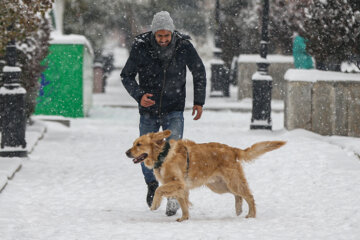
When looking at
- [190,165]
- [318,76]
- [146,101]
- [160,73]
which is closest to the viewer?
[190,165]

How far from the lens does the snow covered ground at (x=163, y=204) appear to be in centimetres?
641

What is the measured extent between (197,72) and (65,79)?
11206mm

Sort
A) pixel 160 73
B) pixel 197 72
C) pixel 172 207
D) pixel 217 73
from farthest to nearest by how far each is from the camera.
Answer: pixel 217 73 → pixel 197 72 → pixel 160 73 → pixel 172 207

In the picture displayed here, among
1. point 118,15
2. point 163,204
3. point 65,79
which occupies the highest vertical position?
point 118,15

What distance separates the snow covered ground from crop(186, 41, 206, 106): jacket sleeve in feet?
4.16

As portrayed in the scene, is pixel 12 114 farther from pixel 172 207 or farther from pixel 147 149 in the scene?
pixel 147 149

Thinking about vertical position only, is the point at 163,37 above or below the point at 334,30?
below

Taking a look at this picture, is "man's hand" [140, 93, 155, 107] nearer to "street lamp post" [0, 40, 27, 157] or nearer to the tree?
"street lamp post" [0, 40, 27, 157]

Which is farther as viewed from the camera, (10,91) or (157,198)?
(10,91)


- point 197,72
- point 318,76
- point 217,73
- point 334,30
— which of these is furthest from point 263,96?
point 217,73

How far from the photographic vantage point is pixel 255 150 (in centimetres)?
711

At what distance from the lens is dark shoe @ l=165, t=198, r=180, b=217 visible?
7270mm

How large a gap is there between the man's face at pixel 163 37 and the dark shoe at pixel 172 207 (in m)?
1.65

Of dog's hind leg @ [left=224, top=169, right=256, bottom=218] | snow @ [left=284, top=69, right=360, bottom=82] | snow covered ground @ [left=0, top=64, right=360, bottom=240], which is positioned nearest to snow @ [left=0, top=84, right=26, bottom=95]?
snow covered ground @ [left=0, top=64, right=360, bottom=240]
